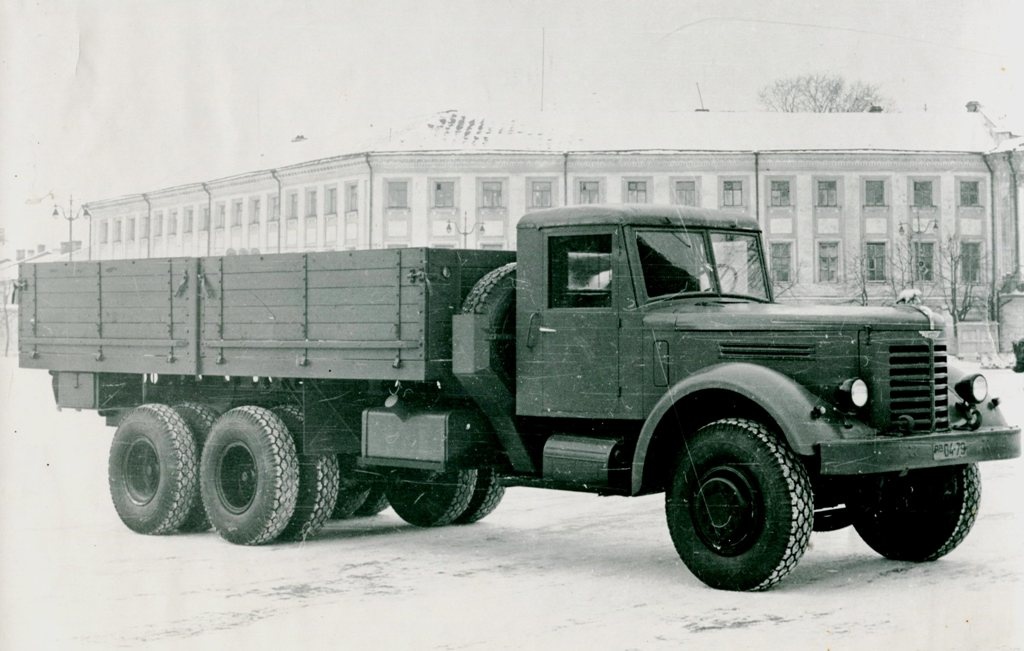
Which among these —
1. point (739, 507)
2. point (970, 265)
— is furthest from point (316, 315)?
point (970, 265)

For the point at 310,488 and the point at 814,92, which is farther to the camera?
the point at 814,92

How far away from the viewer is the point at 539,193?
43594mm

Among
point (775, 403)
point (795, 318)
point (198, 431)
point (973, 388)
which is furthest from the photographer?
point (198, 431)

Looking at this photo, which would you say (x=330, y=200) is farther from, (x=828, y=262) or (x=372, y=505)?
(x=372, y=505)

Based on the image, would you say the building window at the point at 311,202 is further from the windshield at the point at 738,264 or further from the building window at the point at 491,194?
the windshield at the point at 738,264

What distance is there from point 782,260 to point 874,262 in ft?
10.4

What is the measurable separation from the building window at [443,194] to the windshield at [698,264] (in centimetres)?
3396

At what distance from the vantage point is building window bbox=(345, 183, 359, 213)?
141 ft

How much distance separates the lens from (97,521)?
11938mm

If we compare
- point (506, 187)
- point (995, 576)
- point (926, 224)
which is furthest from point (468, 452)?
point (926, 224)

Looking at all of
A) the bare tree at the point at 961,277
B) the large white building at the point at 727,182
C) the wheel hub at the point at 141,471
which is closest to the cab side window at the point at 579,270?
the wheel hub at the point at 141,471

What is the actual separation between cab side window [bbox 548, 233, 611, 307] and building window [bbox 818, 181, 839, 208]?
1401 inches

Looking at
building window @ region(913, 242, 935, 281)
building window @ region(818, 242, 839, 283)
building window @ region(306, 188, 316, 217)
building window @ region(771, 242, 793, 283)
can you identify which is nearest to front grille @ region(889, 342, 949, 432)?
building window @ region(913, 242, 935, 281)

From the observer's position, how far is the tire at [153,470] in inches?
444
